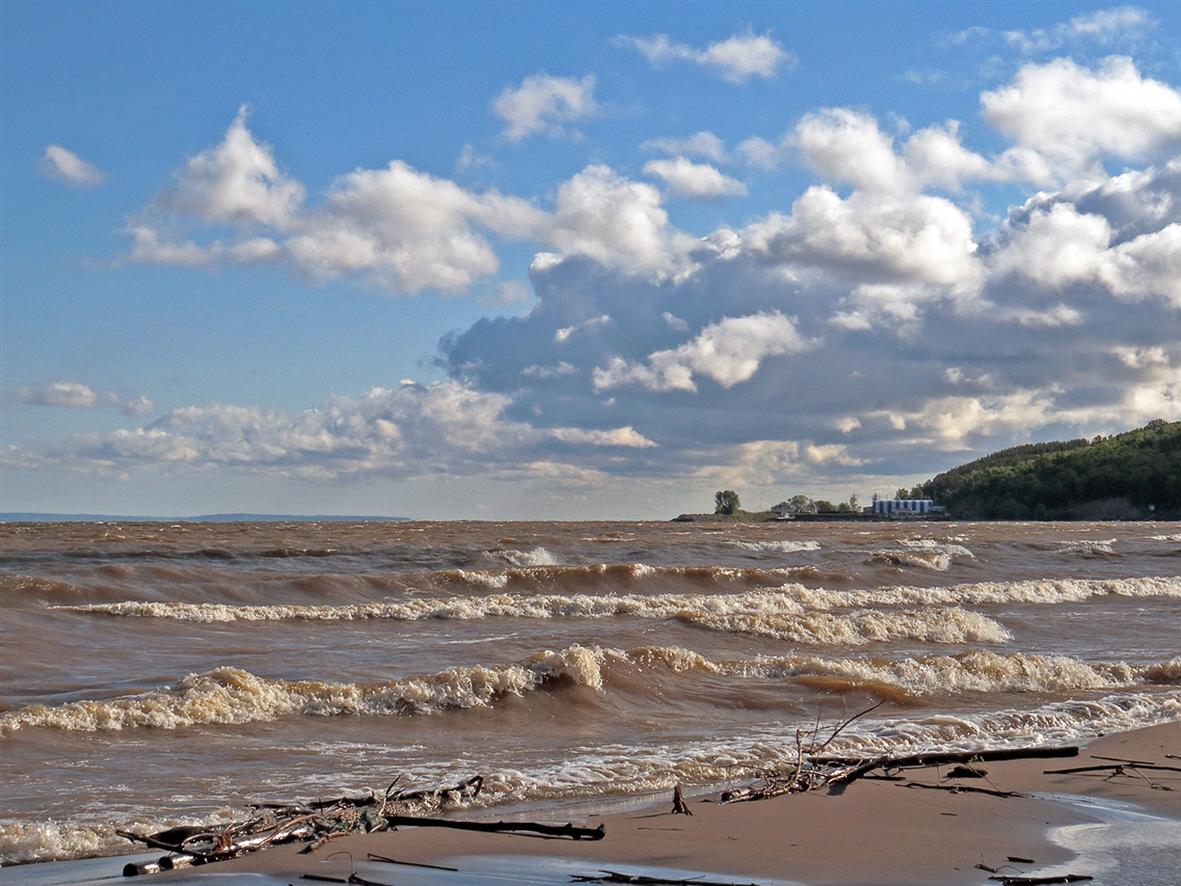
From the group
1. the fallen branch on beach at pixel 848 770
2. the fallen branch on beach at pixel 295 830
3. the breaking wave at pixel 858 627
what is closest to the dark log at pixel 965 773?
the fallen branch on beach at pixel 848 770

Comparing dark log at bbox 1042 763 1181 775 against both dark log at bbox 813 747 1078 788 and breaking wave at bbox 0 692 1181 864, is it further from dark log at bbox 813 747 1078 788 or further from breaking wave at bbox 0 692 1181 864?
breaking wave at bbox 0 692 1181 864

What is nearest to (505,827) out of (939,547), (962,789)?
(962,789)

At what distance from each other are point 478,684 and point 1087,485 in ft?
460

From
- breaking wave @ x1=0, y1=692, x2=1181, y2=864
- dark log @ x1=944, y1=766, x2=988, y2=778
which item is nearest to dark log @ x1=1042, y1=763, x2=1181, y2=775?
dark log @ x1=944, y1=766, x2=988, y2=778

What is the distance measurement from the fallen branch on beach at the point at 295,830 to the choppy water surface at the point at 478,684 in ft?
2.70

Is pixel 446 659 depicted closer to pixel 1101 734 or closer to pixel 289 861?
pixel 1101 734

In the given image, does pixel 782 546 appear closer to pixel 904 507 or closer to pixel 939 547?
pixel 939 547

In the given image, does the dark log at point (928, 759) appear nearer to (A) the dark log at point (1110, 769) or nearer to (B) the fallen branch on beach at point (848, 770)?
(B) the fallen branch on beach at point (848, 770)

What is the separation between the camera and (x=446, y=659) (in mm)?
13188

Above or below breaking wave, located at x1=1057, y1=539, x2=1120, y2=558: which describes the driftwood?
below

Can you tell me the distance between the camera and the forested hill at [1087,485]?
133 meters

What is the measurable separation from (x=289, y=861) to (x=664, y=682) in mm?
7039

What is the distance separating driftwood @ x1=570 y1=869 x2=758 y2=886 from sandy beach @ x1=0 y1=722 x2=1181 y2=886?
9 centimetres

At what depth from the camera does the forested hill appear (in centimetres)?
13338
